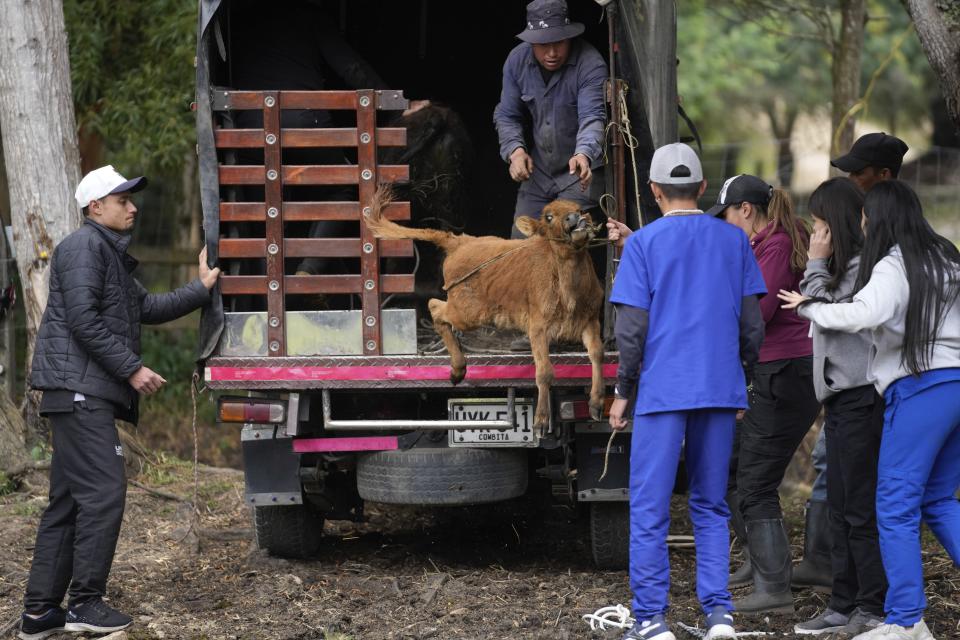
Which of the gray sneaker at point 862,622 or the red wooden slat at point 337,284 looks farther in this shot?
the red wooden slat at point 337,284

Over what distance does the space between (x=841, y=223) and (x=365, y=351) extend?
7.59 feet

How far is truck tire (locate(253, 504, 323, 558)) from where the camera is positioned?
6.49 m

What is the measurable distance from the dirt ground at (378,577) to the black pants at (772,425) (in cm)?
54

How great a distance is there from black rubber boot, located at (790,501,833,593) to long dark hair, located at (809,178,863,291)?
55.4 inches

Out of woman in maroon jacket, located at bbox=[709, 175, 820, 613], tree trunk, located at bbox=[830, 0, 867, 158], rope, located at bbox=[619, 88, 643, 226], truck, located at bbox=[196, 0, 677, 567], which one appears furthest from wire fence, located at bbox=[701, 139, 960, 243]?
woman in maroon jacket, located at bbox=[709, 175, 820, 613]

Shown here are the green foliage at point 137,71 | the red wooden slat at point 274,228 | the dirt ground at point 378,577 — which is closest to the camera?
the dirt ground at point 378,577

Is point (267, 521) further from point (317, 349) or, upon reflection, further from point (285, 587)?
point (317, 349)

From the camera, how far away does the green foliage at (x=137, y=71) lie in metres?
10.6

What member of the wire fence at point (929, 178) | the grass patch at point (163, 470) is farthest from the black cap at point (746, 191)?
the wire fence at point (929, 178)

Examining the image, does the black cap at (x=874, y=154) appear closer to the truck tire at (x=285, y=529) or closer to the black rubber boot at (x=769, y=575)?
the black rubber boot at (x=769, y=575)

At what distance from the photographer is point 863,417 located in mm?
4934

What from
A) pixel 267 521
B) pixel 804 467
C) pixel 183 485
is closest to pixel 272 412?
pixel 267 521

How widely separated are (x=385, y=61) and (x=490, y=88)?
828 millimetres

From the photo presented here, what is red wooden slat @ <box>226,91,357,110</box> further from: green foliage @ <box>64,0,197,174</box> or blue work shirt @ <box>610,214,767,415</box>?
green foliage @ <box>64,0,197,174</box>
